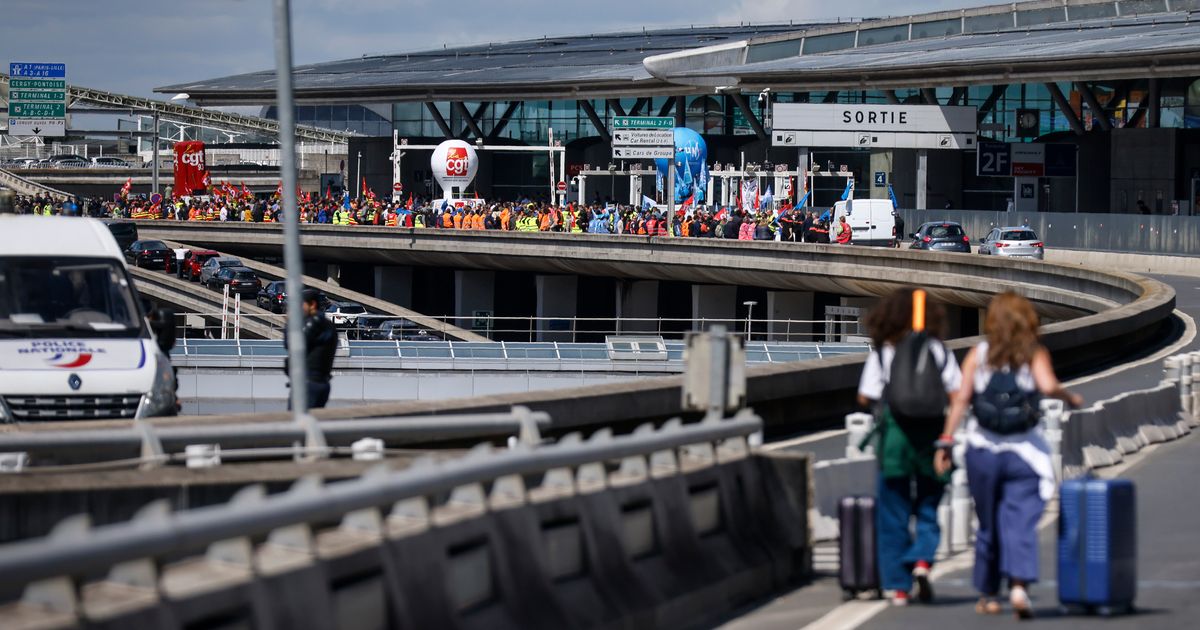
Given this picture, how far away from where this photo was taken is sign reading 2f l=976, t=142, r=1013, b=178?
68.8 meters

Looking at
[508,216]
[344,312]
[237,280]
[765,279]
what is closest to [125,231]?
[237,280]

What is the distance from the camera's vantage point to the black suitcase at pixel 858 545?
9.31 m

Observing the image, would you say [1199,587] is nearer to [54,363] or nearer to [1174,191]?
[54,363]

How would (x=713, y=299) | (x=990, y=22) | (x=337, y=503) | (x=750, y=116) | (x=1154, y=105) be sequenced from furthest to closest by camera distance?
(x=750, y=116) → (x=990, y=22) → (x=713, y=299) → (x=1154, y=105) → (x=337, y=503)

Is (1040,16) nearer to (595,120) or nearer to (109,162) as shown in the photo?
(595,120)

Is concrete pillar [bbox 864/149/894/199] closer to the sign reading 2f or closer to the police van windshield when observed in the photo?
the sign reading 2f

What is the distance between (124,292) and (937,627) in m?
10.4

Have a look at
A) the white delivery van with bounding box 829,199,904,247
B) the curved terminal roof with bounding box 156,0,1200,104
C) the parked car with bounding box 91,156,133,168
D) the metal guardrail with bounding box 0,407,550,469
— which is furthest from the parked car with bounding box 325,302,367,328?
the parked car with bounding box 91,156,133,168

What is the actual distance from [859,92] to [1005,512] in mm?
86234

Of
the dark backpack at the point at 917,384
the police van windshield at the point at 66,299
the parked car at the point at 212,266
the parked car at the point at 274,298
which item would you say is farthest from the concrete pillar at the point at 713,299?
the dark backpack at the point at 917,384

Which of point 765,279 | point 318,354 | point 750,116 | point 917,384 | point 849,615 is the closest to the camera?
point 917,384

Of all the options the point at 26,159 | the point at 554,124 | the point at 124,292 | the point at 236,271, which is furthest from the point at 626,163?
the point at 124,292

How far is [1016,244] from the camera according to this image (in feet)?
177

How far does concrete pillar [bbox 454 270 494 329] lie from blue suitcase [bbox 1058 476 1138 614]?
74.9 metres
